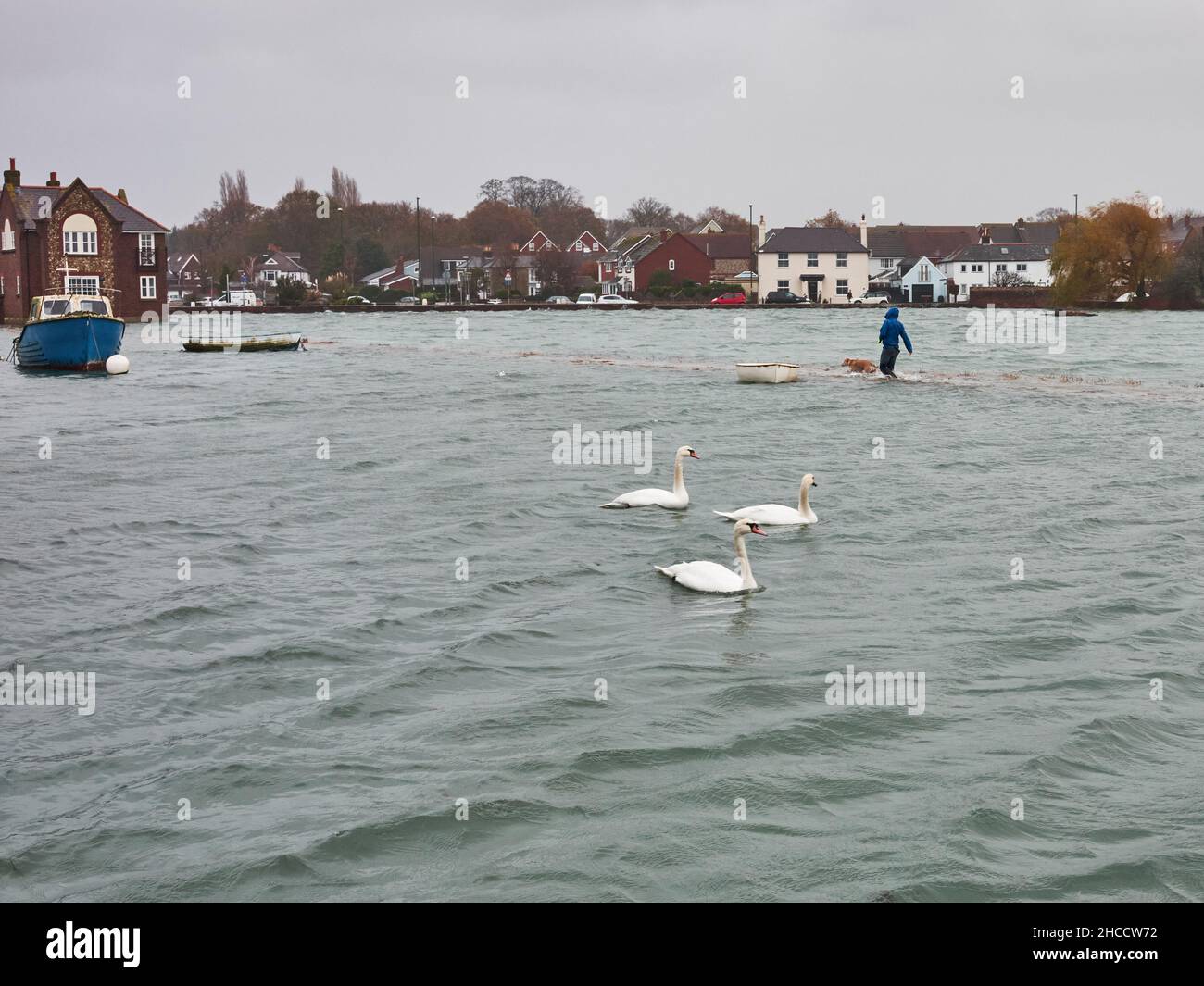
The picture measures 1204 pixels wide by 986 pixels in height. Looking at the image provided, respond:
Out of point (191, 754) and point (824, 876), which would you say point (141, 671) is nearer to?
point (191, 754)

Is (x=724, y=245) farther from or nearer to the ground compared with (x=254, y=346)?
farther from the ground

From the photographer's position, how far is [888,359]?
3491 cm

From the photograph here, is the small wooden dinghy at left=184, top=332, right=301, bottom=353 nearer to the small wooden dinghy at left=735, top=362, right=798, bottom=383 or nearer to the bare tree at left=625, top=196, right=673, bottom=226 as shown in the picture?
the small wooden dinghy at left=735, top=362, right=798, bottom=383

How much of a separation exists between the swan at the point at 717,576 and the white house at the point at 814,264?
106486mm

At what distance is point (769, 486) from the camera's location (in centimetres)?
1978

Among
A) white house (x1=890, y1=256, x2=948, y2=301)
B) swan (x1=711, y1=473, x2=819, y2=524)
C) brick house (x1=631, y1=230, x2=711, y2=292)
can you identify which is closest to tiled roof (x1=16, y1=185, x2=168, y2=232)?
brick house (x1=631, y1=230, x2=711, y2=292)

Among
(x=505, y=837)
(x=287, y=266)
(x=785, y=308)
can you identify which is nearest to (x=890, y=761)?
(x=505, y=837)

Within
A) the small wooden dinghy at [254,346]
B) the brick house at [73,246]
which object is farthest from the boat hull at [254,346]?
the brick house at [73,246]

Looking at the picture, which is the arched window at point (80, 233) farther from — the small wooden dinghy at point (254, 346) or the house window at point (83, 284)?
the small wooden dinghy at point (254, 346)

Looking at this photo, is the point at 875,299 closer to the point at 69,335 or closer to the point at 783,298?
the point at 783,298

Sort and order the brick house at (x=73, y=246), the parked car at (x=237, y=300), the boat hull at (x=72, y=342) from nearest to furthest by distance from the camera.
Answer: the boat hull at (x=72, y=342) → the brick house at (x=73, y=246) → the parked car at (x=237, y=300)

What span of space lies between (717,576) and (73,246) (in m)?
70.8

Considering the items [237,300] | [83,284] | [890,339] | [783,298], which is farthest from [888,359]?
[237,300]

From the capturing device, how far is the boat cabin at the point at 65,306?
42.9 metres
